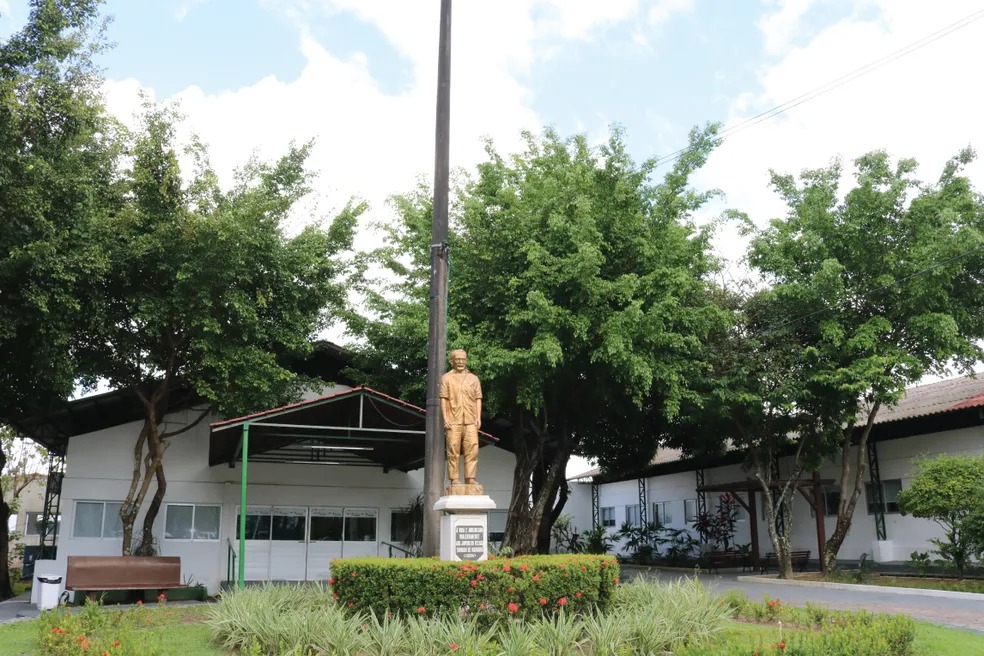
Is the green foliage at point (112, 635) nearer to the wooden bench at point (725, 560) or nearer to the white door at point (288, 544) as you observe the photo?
the white door at point (288, 544)

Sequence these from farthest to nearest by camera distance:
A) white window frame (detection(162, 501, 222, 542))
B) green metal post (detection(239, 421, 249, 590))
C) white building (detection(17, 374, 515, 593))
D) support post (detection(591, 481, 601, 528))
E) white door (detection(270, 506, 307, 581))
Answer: support post (detection(591, 481, 601, 528)) → white door (detection(270, 506, 307, 581)) → white window frame (detection(162, 501, 222, 542)) → white building (detection(17, 374, 515, 593)) → green metal post (detection(239, 421, 249, 590))

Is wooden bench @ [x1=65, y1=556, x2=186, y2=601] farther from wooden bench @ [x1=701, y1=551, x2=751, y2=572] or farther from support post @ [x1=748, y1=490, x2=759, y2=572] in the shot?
support post @ [x1=748, y1=490, x2=759, y2=572]

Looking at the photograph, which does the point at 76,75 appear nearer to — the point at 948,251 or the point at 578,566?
the point at 578,566

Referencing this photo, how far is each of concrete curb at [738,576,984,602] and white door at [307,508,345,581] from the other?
1015cm

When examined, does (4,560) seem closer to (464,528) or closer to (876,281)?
(464,528)

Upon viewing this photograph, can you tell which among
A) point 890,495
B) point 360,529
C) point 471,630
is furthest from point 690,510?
point 471,630

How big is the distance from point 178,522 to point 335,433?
569 centimetres

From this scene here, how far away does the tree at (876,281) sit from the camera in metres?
18.0

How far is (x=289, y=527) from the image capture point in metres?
22.0

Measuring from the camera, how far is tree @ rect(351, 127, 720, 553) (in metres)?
16.5

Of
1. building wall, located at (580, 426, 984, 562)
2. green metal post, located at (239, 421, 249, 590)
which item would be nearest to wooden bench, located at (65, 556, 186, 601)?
green metal post, located at (239, 421, 249, 590)

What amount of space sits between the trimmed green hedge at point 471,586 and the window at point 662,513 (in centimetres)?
2229

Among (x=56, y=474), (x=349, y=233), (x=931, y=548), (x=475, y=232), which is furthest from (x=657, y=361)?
(x=56, y=474)

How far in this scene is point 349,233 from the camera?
19906 mm
